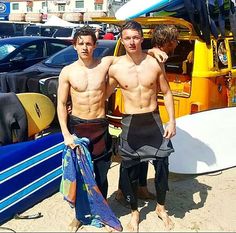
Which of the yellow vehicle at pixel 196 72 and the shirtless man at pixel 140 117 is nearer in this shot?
the shirtless man at pixel 140 117

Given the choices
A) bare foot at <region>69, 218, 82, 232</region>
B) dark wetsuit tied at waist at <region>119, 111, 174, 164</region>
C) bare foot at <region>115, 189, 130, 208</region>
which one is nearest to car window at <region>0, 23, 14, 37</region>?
bare foot at <region>115, 189, 130, 208</region>

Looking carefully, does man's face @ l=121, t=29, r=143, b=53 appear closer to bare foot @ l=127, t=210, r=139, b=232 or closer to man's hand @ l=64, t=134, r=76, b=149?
man's hand @ l=64, t=134, r=76, b=149

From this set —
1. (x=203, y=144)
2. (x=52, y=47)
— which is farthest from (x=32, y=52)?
(x=203, y=144)

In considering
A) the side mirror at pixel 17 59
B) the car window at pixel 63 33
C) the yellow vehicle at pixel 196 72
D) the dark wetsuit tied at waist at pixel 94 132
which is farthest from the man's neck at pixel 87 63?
the car window at pixel 63 33

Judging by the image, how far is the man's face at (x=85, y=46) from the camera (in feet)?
10.8

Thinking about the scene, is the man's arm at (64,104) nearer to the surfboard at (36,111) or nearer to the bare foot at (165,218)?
the bare foot at (165,218)

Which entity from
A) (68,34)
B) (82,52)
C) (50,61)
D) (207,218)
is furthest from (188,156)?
(68,34)

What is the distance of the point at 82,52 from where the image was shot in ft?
10.9

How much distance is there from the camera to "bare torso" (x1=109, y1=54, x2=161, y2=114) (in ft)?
11.2

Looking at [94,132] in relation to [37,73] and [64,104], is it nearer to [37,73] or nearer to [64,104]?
[64,104]

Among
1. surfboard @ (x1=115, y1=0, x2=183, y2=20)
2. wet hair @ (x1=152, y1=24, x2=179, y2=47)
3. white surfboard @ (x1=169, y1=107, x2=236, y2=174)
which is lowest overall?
white surfboard @ (x1=169, y1=107, x2=236, y2=174)

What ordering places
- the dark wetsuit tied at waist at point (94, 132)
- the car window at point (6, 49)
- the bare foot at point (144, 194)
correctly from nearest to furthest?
1. the dark wetsuit tied at waist at point (94, 132)
2. the bare foot at point (144, 194)
3. the car window at point (6, 49)

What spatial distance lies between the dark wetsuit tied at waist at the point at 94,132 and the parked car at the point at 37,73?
3172 millimetres

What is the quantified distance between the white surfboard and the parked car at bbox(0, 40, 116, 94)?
8.62 feet
